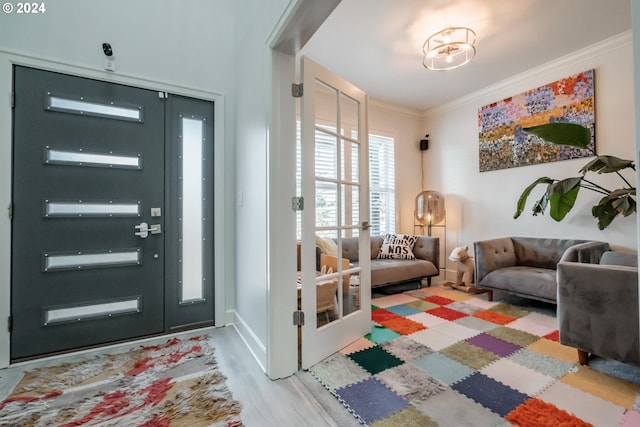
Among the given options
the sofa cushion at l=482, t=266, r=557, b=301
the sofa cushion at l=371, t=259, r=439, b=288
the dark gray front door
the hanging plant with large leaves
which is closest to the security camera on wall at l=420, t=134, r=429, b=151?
the sofa cushion at l=371, t=259, r=439, b=288

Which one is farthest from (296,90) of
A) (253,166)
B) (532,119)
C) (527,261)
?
(527,261)

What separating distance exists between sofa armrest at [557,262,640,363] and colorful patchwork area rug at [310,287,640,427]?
20cm

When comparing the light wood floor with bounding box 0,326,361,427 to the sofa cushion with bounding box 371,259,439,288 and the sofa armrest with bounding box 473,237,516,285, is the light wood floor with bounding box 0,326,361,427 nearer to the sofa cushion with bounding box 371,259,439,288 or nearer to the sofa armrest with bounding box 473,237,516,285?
the sofa cushion with bounding box 371,259,439,288

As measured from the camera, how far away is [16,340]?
1.91 metres

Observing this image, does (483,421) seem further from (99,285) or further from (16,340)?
(16,340)

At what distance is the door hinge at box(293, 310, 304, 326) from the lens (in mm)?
1750

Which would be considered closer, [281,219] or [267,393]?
[267,393]

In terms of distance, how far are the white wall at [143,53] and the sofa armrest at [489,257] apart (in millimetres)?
2822

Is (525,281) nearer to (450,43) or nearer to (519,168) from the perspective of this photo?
(519,168)

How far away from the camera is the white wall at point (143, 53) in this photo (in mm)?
1893

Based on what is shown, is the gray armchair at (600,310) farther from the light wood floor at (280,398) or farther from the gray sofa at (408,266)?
the gray sofa at (408,266)

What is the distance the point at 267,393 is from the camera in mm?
1547

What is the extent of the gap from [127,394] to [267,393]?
2.59ft

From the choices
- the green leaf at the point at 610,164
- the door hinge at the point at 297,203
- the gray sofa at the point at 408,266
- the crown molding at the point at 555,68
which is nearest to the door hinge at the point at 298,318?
the door hinge at the point at 297,203
